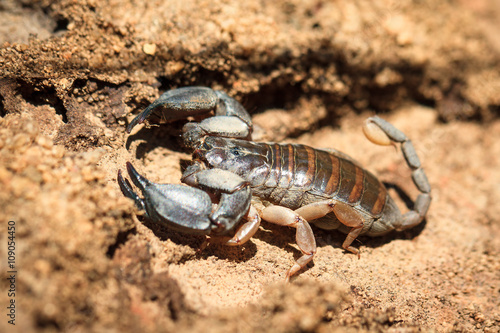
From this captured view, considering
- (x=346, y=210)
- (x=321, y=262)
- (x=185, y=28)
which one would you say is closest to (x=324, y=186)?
(x=346, y=210)

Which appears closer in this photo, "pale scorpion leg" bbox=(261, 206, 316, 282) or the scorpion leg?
the scorpion leg

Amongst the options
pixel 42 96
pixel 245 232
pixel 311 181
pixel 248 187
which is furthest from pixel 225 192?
pixel 42 96

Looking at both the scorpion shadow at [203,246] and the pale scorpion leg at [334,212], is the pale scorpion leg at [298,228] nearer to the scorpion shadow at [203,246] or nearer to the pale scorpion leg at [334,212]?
the pale scorpion leg at [334,212]

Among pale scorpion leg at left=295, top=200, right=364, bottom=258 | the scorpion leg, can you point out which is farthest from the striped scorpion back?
the scorpion leg

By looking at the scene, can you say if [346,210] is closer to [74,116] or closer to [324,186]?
[324,186]

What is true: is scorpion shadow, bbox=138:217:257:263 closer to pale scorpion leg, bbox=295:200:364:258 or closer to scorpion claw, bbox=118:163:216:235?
scorpion claw, bbox=118:163:216:235

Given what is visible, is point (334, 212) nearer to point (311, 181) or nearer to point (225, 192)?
point (311, 181)

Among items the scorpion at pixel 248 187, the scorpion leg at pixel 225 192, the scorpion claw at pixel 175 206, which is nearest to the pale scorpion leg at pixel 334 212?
the scorpion at pixel 248 187
